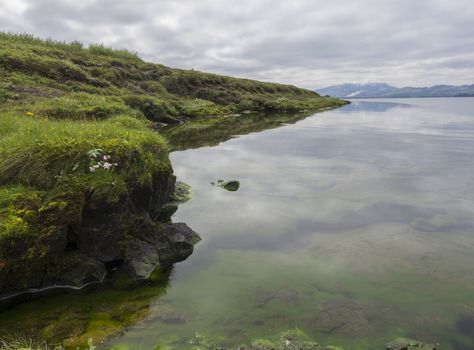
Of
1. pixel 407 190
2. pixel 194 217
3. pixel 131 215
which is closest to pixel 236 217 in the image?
pixel 194 217

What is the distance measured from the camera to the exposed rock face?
812cm

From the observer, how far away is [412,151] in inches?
1017

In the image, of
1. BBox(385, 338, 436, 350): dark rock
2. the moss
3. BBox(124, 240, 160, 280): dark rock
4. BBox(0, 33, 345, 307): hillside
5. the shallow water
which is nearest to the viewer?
BBox(385, 338, 436, 350): dark rock

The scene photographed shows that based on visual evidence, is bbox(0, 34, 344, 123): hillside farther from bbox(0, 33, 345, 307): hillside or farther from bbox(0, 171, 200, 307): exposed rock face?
bbox(0, 171, 200, 307): exposed rock face

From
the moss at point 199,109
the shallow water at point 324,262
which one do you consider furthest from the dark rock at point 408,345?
the moss at point 199,109

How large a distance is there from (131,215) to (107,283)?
2.03 metres

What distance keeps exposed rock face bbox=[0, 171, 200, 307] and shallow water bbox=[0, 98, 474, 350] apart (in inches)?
31.2

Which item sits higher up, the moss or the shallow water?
the moss

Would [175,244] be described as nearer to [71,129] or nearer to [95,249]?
[95,249]

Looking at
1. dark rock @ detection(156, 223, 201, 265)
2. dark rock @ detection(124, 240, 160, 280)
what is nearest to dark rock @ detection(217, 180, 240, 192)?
dark rock @ detection(156, 223, 201, 265)

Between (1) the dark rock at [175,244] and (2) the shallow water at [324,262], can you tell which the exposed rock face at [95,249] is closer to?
(1) the dark rock at [175,244]

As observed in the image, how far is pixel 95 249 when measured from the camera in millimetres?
9289

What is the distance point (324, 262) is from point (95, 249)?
5807mm

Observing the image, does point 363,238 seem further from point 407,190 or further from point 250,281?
point 407,190
